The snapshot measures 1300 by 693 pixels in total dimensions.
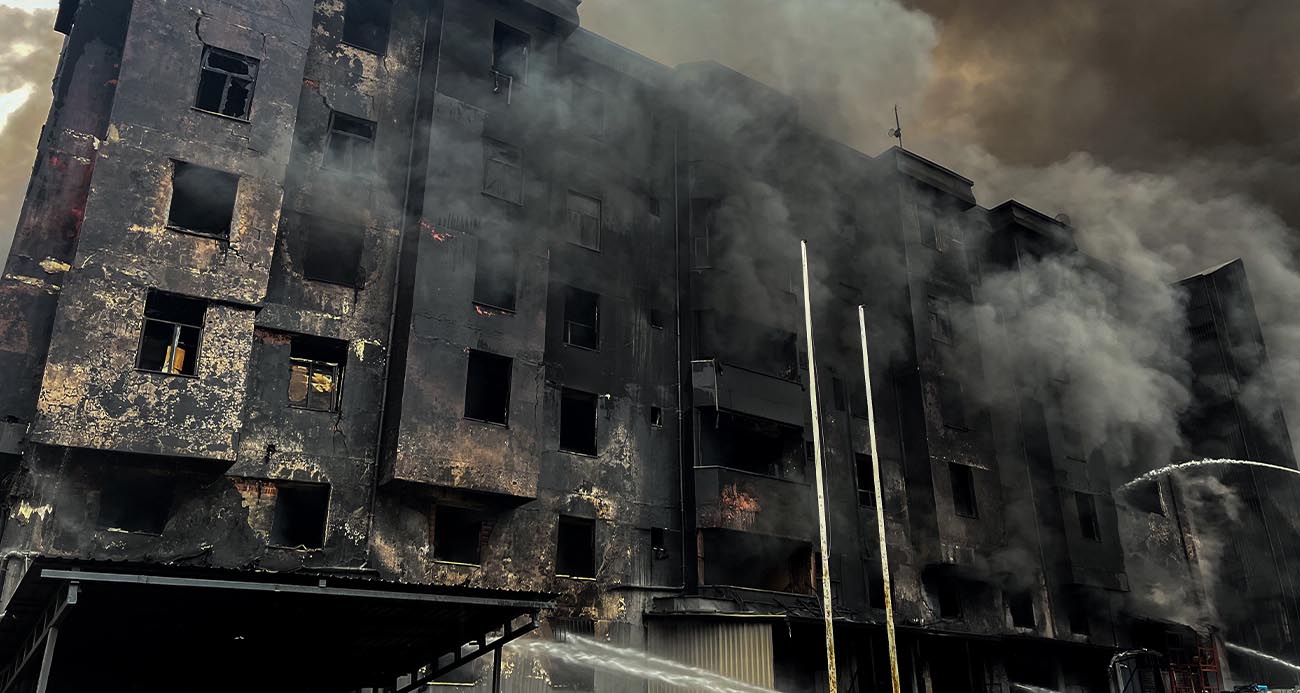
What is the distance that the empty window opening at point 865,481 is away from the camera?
31109mm

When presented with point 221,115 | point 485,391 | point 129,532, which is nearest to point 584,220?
point 485,391

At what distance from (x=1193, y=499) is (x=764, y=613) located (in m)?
26.3

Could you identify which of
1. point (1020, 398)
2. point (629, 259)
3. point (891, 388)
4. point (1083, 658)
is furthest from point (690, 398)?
point (1083, 658)

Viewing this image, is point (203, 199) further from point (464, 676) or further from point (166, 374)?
point (464, 676)

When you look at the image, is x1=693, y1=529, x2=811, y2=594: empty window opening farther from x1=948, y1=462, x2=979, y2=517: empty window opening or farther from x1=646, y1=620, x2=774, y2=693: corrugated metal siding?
x1=948, y1=462, x2=979, y2=517: empty window opening

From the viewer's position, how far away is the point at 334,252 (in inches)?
944

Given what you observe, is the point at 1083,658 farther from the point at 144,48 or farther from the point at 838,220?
the point at 144,48

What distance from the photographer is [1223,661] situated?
122 ft

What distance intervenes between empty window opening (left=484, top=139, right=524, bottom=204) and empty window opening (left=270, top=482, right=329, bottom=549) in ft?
31.7

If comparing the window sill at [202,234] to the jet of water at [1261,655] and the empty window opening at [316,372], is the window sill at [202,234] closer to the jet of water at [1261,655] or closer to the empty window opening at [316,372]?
the empty window opening at [316,372]

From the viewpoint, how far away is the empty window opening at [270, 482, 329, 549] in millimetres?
21062

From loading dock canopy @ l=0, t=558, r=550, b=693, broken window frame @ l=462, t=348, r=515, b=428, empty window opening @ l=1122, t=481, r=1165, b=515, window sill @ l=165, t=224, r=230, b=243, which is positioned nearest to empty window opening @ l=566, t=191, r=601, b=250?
broken window frame @ l=462, t=348, r=515, b=428

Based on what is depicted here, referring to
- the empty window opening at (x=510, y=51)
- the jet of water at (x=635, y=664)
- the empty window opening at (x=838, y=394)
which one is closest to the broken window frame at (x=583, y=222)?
the empty window opening at (x=510, y=51)

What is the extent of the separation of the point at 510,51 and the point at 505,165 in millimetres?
4043
